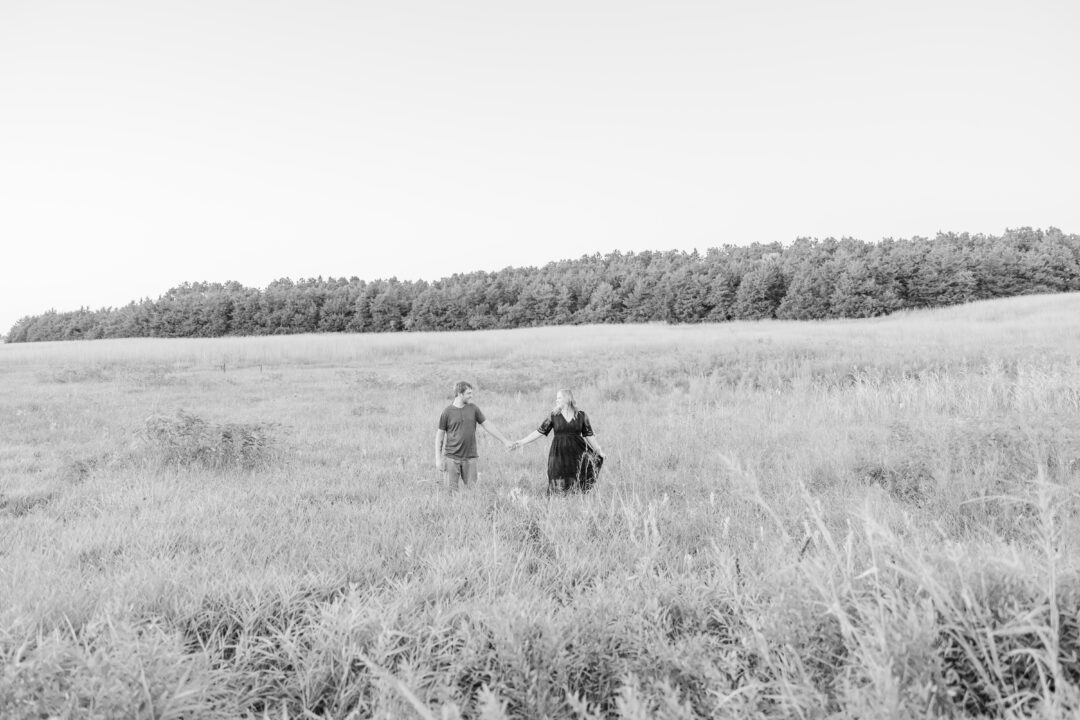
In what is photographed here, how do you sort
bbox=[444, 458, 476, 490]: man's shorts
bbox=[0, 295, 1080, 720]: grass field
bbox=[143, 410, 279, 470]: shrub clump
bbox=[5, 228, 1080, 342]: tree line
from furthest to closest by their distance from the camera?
bbox=[5, 228, 1080, 342]: tree line, bbox=[143, 410, 279, 470]: shrub clump, bbox=[444, 458, 476, 490]: man's shorts, bbox=[0, 295, 1080, 720]: grass field

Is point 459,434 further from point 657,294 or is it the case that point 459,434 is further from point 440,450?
point 657,294

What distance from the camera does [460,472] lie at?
6.72 m

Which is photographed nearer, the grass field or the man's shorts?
the grass field

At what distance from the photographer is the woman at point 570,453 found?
6277mm

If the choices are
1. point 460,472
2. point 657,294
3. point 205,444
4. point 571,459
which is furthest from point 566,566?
point 657,294

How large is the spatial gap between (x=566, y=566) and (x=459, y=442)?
117 inches

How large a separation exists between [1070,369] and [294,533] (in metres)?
14.5

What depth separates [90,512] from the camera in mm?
5395

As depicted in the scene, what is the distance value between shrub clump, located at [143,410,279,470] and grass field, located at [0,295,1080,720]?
4cm

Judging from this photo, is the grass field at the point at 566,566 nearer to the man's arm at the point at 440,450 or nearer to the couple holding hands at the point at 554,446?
the man's arm at the point at 440,450

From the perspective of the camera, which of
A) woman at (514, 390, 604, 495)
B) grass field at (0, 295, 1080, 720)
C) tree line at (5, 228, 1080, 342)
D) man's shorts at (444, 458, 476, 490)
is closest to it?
grass field at (0, 295, 1080, 720)

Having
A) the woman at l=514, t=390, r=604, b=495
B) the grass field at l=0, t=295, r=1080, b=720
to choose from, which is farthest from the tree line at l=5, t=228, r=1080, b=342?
the woman at l=514, t=390, r=604, b=495

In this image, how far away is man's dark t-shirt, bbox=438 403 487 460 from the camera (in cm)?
656

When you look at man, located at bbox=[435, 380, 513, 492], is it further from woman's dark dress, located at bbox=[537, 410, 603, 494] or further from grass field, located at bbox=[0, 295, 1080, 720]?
woman's dark dress, located at bbox=[537, 410, 603, 494]
